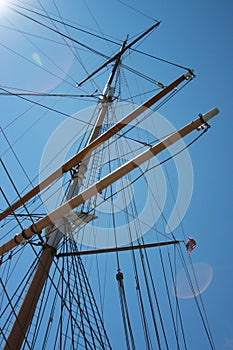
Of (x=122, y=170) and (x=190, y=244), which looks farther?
(x=190, y=244)

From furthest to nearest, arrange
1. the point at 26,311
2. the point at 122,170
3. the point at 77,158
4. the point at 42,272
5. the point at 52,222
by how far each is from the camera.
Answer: the point at 77,158 < the point at 52,222 < the point at 42,272 < the point at 122,170 < the point at 26,311

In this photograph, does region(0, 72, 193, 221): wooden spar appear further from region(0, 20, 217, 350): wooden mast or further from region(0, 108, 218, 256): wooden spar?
region(0, 108, 218, 256): wooden spar

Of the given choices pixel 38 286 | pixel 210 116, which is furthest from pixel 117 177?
pixel 38 286

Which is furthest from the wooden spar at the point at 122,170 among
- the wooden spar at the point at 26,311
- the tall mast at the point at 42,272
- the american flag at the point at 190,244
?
the american flag at the point at 190,244

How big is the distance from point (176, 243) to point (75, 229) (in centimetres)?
329

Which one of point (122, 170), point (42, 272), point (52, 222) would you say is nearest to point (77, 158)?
point (52, 222)

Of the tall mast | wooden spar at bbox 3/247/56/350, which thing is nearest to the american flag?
the tall mast

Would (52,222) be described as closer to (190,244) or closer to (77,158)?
(77,158)

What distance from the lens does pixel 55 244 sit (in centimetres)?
669

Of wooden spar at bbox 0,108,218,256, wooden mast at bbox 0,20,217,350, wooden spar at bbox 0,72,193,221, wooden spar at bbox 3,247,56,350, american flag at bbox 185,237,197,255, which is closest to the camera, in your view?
wooden spar at bbox 3,247,56,350

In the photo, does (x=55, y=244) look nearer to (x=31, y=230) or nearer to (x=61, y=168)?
(x=31, y=230)

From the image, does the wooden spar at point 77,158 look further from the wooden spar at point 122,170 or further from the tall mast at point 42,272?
the wooden spar at point 122,170

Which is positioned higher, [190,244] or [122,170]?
[190,244]

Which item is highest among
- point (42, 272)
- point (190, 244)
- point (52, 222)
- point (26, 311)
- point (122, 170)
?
point (190, 244)
